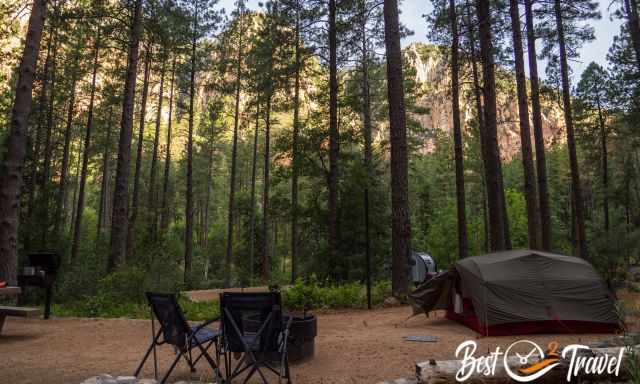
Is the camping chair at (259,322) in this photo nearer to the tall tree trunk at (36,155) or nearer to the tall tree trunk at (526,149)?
the tall tree trunk at (526,149)

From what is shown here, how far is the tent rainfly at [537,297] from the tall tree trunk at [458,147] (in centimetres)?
729

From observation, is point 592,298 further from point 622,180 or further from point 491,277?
point 622,180

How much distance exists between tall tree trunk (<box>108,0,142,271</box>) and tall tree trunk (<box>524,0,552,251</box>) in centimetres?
1294

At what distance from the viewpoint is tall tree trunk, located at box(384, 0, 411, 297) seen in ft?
36.0

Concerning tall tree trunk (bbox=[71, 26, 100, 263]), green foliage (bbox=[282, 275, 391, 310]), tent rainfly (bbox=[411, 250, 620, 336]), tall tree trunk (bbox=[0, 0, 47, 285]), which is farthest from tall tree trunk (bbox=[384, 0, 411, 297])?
tall tree trunk (bbox=[71, 26, 100, 263])

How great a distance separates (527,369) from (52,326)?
8890 millimetres

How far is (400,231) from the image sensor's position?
1098 cm

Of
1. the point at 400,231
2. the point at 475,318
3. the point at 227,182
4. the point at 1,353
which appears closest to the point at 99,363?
the point at 1,353

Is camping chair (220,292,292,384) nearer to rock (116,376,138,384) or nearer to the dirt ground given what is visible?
the dirt ground

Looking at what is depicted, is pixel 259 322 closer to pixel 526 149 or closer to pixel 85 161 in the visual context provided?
pixel 526 149

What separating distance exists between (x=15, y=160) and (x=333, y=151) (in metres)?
9.19

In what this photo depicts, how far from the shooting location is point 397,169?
1123 centimetres

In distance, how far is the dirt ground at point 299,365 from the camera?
16.7ft

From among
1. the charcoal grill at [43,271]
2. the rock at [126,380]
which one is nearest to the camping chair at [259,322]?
the rock at [126,380]
